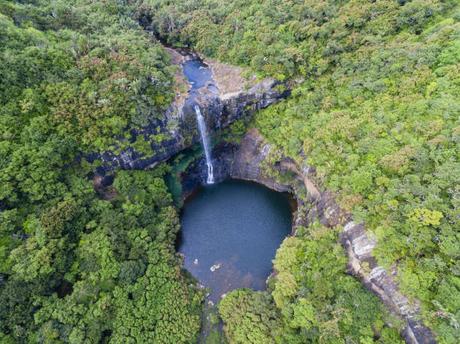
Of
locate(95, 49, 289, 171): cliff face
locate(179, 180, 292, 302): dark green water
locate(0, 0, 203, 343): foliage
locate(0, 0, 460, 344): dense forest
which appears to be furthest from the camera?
locate(95, 49, 289, 171): cliff face

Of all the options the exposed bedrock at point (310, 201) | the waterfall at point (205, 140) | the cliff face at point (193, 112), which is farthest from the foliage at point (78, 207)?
the exposed bedrock at point (310, 201)

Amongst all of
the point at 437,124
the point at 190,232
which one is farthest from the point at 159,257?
the point at 437,124

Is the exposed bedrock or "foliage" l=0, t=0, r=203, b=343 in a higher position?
"foliage" l=0, t=0, r=203, b=343

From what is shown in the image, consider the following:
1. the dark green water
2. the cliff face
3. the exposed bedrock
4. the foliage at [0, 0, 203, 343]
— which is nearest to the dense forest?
the foliage at [0, 0, 203, 343]

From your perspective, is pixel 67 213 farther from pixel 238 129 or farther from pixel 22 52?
pixel 238 129

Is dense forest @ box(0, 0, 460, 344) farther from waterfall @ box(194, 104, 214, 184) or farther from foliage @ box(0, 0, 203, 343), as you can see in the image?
waterfall @ box(194, 104, 214, 184)

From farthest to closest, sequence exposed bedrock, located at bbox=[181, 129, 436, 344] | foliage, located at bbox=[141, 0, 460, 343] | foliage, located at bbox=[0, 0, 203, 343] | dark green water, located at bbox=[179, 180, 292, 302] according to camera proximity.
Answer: dark green water, located at bbox=[179, 180, 292, 302], foliage, located at bbox=[0, 0, 203, 343], exposed bedrock, located at bbox=[181, 129, 436, 344], foliage, located at bbox=[141, 0, 460, 343]

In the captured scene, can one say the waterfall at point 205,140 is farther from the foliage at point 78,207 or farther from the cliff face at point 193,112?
the foliage at point 78,207
